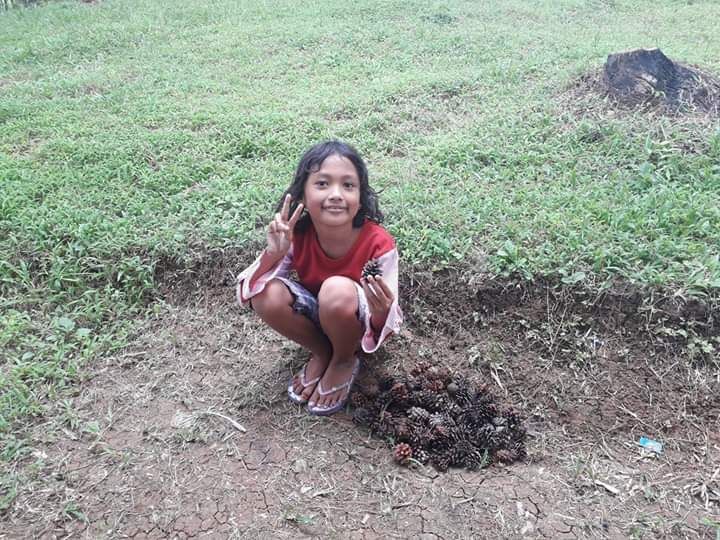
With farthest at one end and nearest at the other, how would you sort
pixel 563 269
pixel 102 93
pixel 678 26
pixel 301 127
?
pixel 678 26, pixel 102 93, pixel 301 127, pixel 563 269

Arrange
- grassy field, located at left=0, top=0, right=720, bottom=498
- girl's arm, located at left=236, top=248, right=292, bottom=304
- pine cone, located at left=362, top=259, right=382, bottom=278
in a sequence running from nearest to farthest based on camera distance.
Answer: pine cone, located at left=362, top=259, right=382, bottom=278 → girl's arm, located at left=236, top=248, right=292, bottom=304 → grassy field, located at left=0, top=0, right=720, bottom=498

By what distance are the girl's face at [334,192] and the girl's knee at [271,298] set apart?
31 centimetres

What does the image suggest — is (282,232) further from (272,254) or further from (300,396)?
(300,396)

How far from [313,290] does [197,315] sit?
0.88 metres

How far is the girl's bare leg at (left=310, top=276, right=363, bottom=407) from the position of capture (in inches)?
90.7

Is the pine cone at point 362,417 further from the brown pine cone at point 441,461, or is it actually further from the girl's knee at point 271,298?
the girl's knee at point 271,298

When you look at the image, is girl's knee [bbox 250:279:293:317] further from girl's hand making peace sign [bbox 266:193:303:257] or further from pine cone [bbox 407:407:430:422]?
pine cone [bbox 407:407:430:422]

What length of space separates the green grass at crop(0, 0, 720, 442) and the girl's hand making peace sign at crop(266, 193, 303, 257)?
0.96m

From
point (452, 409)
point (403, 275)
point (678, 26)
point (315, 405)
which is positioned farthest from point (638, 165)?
point (678, 26)

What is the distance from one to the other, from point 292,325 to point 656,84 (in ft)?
11.8

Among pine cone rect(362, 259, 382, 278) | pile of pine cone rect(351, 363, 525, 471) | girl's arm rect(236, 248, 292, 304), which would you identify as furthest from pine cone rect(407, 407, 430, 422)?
girl's arm rect(236, 248, 292, 304)

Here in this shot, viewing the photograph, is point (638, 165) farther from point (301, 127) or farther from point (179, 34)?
point (179, 34)

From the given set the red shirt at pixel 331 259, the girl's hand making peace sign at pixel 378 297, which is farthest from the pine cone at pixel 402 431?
the red shirt at pixel 331 259

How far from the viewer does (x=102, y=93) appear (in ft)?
19.0
